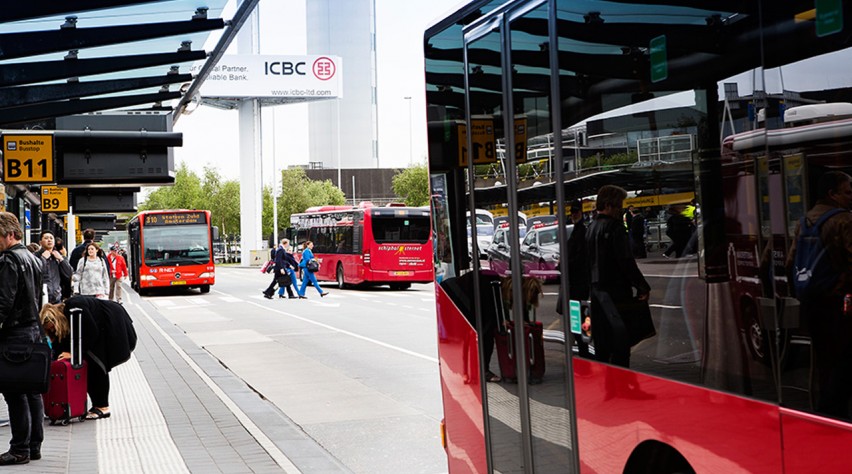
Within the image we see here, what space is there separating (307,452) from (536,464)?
14.8 ft

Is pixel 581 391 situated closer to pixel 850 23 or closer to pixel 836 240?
pixel 836 240

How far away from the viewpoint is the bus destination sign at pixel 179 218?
41375 mm

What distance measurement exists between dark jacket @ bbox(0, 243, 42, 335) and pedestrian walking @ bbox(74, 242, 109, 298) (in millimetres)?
12840

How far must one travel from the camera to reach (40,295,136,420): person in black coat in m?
9.97

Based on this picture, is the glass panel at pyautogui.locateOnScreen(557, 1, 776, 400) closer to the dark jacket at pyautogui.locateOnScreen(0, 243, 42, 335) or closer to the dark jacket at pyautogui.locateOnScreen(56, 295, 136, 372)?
the dark jacket at pyautogui.locateOnScreen(0, 243, 42, 335)

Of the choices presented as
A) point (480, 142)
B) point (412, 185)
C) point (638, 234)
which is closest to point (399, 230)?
point (480, 142)

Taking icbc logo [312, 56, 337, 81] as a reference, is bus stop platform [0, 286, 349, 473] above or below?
below

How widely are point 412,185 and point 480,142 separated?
313 ft

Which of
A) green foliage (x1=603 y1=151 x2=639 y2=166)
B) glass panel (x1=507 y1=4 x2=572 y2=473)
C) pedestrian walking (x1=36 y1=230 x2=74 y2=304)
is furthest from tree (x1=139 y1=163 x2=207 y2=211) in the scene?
green foliage (x1=603 y1=151 x2=639 y2=166)

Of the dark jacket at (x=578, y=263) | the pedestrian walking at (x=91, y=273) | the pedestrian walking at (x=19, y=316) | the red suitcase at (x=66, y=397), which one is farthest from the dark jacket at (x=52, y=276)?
the dark jacket at (x=578, y=263)

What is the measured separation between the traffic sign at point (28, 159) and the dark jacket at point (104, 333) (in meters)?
6.40

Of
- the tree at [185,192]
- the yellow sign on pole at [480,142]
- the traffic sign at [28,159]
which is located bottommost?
the yellow sign on pole at [480,142]

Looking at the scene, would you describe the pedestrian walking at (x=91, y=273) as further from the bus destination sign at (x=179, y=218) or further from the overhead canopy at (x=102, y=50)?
the bus destination sign at (x=179, y=218)

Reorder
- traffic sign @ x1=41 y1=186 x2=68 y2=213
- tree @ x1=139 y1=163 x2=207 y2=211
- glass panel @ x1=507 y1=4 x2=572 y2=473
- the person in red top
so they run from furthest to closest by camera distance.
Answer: tree @ x1=139 y1=163 x2=207 y2=211 → the person in red top → traffic sign @ x1=41 y1=186 x2=68 y2=213 → glass panel @ x1=507 y1=4 x2=572 y2=473
